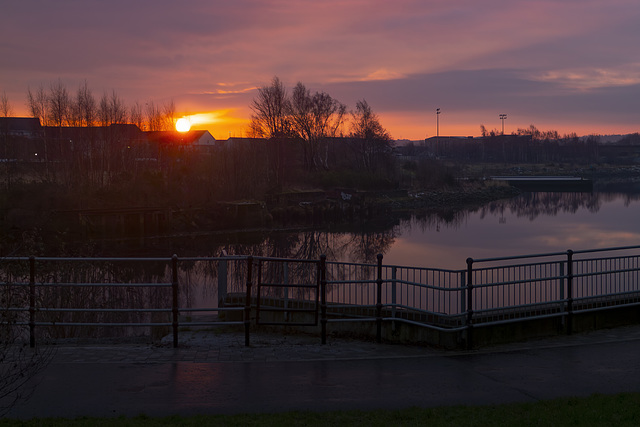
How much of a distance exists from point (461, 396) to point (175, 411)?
3.57 meters

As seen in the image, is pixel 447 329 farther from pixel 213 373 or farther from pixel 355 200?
pixel 355 200

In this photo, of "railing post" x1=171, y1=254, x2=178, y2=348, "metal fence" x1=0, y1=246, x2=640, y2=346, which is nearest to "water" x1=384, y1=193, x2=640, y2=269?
"metal fence" x1=0, y1=246, x2=640, y2=346

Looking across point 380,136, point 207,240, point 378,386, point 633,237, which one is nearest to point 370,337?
point 378,386

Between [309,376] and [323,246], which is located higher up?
[309,376]

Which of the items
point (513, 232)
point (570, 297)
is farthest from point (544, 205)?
point (570, 297)

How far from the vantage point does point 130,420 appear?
6777mm

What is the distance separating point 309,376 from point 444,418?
234 centimetres

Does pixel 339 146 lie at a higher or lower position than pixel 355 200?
higher

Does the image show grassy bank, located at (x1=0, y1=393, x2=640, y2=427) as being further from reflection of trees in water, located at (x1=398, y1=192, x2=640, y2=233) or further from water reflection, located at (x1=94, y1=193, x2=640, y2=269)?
reflection of trees in water, located at (x1=398, y1=192, x2=640, y2=233)

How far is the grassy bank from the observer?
661 cm

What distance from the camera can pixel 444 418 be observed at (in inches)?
270

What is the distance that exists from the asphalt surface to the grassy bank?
35cm

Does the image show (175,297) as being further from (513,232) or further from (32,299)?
(513,232)

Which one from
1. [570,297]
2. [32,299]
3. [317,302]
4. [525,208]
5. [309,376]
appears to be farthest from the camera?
[525,208]
